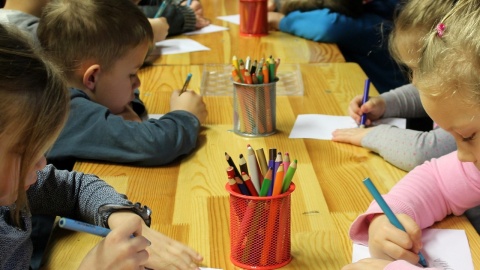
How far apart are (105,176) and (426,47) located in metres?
0.72

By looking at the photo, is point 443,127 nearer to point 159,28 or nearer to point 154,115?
point 154,115

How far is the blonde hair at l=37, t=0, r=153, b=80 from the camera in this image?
1878mm

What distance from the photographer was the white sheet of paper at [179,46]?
262 centimetres

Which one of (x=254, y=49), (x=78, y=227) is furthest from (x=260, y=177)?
(x=254, y=49)

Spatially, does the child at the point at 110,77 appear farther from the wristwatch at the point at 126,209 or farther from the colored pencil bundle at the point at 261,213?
the colored pencil bundle at the point at 261,213

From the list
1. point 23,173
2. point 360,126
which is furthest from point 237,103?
point 23,173

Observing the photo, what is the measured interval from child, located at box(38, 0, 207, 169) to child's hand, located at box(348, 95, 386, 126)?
379 millimetres

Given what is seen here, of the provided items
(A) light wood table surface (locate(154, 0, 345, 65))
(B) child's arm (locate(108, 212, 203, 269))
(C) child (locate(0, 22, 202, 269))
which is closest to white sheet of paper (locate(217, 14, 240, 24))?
(A) light wood table surface (locate(154, 0, 345, 65))

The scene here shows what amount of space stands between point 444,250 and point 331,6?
1.69 metres

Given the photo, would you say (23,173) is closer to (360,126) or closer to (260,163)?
(260,163)

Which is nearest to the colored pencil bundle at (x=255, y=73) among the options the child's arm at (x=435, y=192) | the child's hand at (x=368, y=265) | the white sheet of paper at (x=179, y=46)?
the child's arm at (x=435, y=192)

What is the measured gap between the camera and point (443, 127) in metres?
1.27

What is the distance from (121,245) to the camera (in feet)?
3.77

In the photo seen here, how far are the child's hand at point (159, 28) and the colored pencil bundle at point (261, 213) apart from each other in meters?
1.51
